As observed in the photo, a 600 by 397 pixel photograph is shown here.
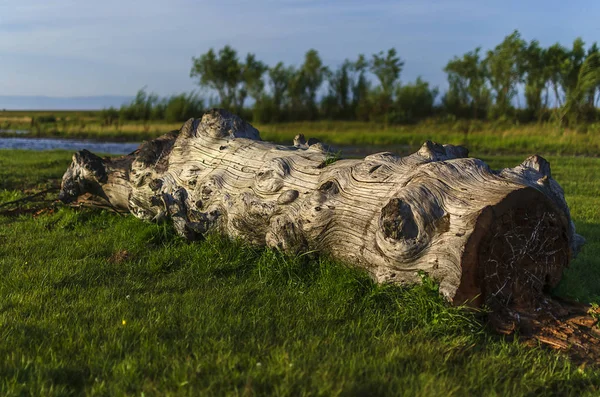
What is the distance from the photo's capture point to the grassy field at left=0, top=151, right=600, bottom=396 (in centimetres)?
287

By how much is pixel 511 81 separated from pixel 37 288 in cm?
3751

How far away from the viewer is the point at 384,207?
13.2 feet

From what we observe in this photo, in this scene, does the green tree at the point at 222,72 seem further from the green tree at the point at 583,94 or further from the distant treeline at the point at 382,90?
the green tree at the point at 583,94

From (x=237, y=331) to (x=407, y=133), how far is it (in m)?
29.7

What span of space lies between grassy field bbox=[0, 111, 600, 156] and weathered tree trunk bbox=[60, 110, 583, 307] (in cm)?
1900

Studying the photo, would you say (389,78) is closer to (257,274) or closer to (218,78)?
(218,78)

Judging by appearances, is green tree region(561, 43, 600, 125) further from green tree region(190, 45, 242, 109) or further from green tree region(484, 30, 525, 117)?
green tree region(190, 45, 242, 109)

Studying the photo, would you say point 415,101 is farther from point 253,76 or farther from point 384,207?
point 384,207

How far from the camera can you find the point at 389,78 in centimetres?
4009

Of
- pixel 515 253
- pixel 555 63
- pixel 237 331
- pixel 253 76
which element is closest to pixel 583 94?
pixel 555 63

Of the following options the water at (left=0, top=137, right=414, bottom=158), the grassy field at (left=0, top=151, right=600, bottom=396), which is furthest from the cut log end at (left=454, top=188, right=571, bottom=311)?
the water at (left=0, top=137, right=414, bottom=158)

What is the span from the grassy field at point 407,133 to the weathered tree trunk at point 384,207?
19.0 m

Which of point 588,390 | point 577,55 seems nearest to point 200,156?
point 588,390

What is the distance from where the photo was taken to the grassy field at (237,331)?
287 cm
